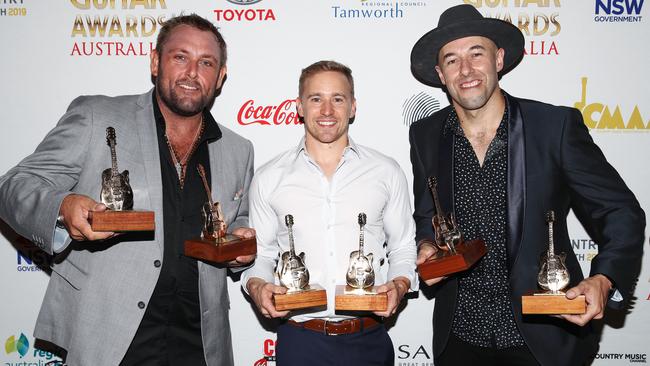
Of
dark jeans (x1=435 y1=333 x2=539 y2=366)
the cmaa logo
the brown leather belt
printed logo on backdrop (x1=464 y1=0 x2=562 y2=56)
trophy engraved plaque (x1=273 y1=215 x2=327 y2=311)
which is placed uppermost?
printed logo on backdrop (x1=464 y1=0 x2=562 y2=56)

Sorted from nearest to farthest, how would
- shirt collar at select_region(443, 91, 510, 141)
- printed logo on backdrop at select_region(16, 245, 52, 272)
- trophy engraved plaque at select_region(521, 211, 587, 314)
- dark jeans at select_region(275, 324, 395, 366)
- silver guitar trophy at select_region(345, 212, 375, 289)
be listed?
1. trophy engraved plaque at select_region(521, 211, 587, 314)
2. silver guitar trophy at select_region(345, 212, 375, 289)
3. dark jeans at select_region(275, 324, 395, 366)
4. shirt collar at select_region(443, 91, 510, 141)
5. printed logo on backdrop at select_region(16, 245, 52, 272)

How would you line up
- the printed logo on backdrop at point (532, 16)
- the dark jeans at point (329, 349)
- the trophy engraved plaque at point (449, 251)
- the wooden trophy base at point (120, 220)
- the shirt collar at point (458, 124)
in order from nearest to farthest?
the wooden trophy base at point (120, 220), the trophy engraved plaque at point (449, 251), the dark jeans at point (329, 349), the shirt collar at point (458, 124), the printed logo on backdrop at point (532, 16)

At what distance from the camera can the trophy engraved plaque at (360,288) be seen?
2.27 meters

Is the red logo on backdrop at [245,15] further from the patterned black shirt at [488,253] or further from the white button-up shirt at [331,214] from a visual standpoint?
the patterned black shirt at [488,253]

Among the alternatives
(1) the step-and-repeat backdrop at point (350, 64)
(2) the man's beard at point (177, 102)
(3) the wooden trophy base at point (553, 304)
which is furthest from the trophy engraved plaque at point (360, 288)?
(1) the step-and-repeat backdrop at point (350, 64)

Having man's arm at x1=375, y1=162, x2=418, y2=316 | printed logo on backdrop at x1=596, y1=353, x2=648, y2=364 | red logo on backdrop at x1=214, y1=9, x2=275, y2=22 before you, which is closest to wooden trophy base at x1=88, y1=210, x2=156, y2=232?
man's arm at x1=375, y1=162, x2=418, y2=316

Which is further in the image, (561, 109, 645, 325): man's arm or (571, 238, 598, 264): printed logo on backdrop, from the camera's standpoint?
(571, 238, 598, 264): printed logo on backdrop

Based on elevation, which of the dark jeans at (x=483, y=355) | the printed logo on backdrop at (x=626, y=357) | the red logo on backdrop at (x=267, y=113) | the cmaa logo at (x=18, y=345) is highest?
the red logo on backdrop at (x=267, y=113)

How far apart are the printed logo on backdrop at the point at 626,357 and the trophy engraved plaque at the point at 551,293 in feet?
5.09

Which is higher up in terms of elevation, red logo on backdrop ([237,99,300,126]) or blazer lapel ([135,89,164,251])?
red logo on backdrop ([237,99,300,126])

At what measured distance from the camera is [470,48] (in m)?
2.60

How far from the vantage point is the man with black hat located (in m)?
2.38

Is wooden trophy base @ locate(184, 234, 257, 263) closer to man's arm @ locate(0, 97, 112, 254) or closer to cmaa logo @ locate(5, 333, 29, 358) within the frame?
man's arm @ locate(0, 97, 112, 254)

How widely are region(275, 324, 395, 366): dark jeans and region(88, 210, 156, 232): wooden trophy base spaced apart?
843mm
